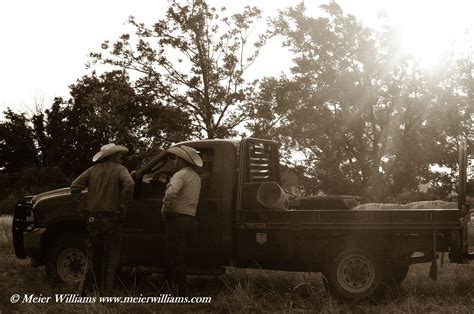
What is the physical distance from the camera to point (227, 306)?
6.66 metres

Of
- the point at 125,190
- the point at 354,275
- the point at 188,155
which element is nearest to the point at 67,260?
the point at 125,190

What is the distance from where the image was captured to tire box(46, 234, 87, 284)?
332 inches

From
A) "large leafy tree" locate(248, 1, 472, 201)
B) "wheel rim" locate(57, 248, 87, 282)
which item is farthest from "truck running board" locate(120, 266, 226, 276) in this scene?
"large leafy tree" locate(248, 1, 472, 201)

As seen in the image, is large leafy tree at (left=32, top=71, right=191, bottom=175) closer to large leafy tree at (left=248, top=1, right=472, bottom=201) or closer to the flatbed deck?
large leafy tree at (left=248, top=1, right=472, bottom=201)

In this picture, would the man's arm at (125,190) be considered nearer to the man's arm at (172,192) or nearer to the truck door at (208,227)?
the man's arm at (172,192)

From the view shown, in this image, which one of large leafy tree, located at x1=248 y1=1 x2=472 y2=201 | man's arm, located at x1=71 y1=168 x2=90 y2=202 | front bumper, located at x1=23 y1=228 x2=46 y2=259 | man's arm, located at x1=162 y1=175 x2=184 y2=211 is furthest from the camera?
large leafy tree, located at x1=248 y1=1 x2=472 y2=201

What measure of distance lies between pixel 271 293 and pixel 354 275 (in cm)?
100

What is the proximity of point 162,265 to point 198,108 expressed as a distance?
18.1 meters

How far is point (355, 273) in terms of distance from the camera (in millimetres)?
7473

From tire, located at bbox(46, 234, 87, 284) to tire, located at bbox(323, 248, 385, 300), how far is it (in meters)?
3.24

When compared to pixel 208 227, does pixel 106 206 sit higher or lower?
higher

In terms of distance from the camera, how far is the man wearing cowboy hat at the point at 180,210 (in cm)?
720

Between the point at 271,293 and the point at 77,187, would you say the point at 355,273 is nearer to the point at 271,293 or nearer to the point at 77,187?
the point at 271,293

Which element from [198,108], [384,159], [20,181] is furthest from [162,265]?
[20,181]
